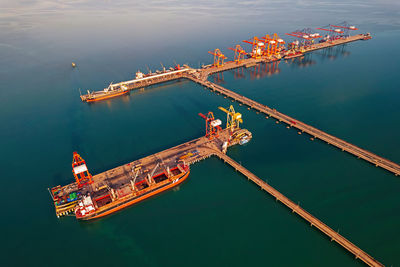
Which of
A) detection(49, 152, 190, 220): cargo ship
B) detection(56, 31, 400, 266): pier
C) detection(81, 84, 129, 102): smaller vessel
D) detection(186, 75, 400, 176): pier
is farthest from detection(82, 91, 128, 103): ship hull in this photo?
detection(56, 31, 400, 266): pier

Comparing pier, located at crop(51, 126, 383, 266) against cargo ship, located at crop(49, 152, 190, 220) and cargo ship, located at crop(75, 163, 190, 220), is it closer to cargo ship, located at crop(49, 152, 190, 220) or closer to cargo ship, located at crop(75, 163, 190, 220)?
cargo ship, located at crop(49, 152, 190, 220)

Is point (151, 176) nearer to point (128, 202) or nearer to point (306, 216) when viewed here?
point (128, 202)

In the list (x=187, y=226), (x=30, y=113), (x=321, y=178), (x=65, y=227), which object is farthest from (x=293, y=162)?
(x=30, y=113)

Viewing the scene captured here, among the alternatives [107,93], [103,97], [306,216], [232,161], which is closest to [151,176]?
[232,161]

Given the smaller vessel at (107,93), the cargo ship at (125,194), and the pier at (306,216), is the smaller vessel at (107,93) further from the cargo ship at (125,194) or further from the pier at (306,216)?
the pier at (306,216)

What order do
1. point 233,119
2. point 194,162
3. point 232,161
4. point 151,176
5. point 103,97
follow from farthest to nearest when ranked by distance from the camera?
1. point 103,97
2. point 233,119
3. point 194,162
4. point 232,161
5. point 151,176

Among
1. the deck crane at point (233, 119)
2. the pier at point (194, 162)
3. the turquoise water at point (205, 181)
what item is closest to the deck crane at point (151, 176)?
the pier at point (194, 162)

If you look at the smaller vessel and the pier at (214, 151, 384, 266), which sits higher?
the smaller vessel

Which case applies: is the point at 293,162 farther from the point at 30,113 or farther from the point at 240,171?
the point at 30,113
